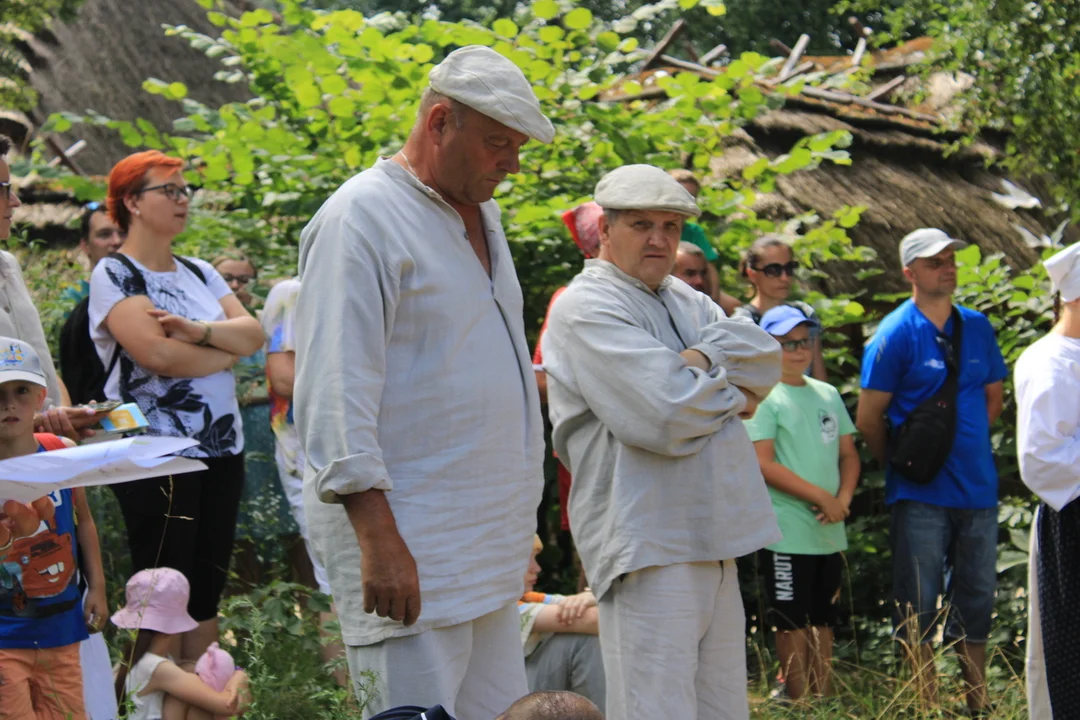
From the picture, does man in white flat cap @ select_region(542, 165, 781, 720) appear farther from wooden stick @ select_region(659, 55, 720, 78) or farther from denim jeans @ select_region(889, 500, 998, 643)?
wooden stick @ select_region(659, 55, 720, 78)

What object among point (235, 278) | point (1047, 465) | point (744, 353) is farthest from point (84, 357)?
point (1047, 465)

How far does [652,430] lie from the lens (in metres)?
3.63

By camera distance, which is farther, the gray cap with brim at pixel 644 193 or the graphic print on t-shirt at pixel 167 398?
the graphic print on t-shirt at pixel 167 398

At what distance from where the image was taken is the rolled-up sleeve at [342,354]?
2.61 m

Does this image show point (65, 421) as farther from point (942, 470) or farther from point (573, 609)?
point (942, 470)

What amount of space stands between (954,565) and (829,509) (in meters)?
0.68

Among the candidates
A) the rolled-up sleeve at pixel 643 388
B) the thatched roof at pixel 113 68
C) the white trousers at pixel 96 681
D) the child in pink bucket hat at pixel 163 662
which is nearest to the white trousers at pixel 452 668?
the rolled-up sleeve at pixel 643 388

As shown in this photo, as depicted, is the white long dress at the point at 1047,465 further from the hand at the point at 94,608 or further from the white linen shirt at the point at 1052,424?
the hand at the point at 94,608

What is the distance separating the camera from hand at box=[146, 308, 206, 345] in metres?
4.47

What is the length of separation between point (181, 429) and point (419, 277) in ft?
6.59

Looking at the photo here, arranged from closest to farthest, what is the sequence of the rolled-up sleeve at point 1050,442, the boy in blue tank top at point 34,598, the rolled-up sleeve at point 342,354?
the rolled-up sleeve at point 342,354, the boy in blue tank top at point 34,598, the rolled-up sleeve at point 1050,442

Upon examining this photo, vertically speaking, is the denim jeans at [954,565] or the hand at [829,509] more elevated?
the hand at [829,509]

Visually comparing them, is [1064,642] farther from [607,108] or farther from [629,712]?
[607,108]

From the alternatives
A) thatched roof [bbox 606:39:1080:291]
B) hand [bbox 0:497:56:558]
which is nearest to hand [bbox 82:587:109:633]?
hand [bbox 0:497:56:558]
